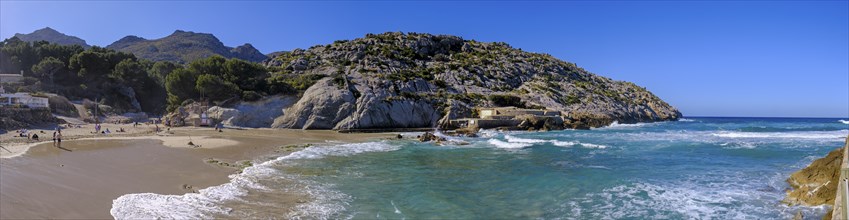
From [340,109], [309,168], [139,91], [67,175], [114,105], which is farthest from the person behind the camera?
[139,91]

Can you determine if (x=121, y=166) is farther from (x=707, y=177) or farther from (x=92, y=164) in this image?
(x=707, y=177)

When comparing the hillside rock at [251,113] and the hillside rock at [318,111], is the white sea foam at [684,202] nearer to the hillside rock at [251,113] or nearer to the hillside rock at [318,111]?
the hillside rock at [318,111]

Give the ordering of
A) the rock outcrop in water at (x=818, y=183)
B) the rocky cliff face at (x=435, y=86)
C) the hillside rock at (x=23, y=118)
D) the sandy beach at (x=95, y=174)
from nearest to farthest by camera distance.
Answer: the sandy beach at (x=95, y=174) < the rock outcrop in water at (x=818, y=183) < the hillside rock at (x=23, y=118) < the rocky cliff face at (x=435, y=86)

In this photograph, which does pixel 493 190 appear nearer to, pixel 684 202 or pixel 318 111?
pixel 684 202

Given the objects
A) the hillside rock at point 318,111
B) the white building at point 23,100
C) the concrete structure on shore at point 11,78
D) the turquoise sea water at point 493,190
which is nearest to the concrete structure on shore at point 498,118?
the hillside rock at point 318,111

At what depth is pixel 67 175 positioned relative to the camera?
12.8m

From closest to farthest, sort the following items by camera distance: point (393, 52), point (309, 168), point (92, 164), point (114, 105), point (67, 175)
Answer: point (67, 175) < point (92, 164) < point (309, 168) < point (114, 105) < point (393, 52)

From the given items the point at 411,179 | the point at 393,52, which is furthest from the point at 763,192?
the point at 393,52

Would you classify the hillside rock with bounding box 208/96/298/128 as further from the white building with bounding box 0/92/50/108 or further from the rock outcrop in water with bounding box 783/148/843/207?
the rock outcrop in water with bounding box 783/148/843/207

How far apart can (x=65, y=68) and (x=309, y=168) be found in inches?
2527

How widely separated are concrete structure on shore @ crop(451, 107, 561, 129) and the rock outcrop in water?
39425 millimetres

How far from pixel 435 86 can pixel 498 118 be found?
21.4 metres

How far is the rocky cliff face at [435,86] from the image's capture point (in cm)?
5238

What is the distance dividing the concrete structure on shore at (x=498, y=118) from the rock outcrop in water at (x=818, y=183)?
39.4m
